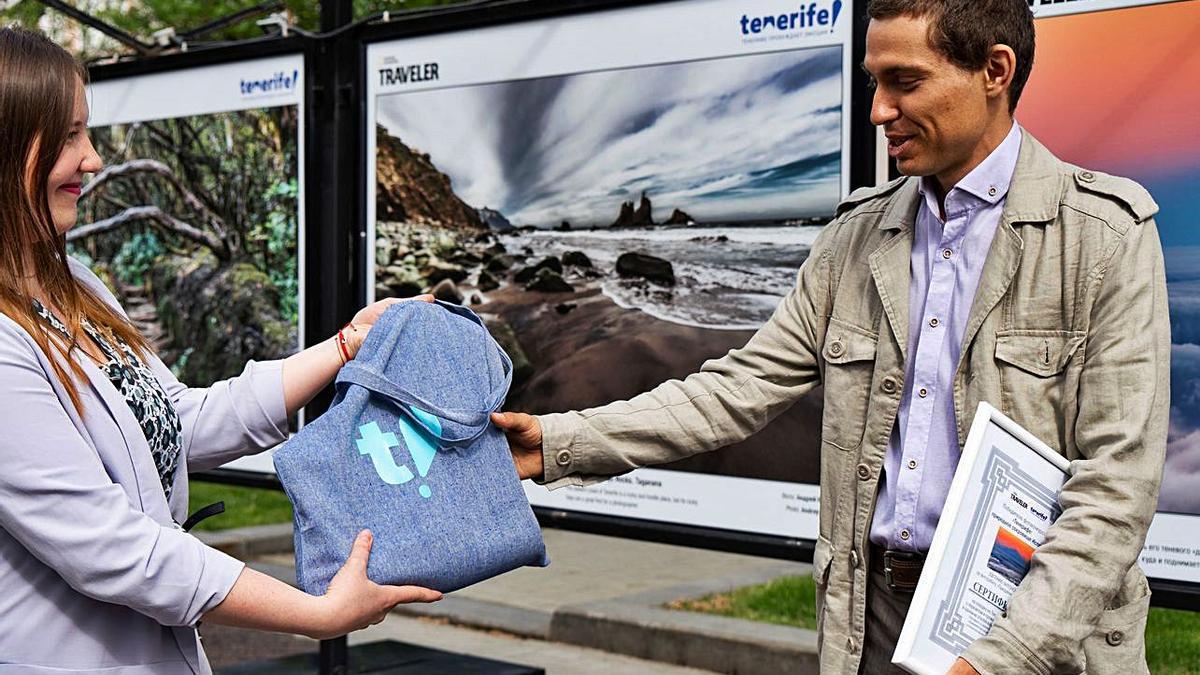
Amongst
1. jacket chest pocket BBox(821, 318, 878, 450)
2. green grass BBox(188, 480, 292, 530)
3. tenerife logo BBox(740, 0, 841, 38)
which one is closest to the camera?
jacket chest pocket BBox(821, 318, 878, 450)

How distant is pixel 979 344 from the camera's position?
8.29 ft

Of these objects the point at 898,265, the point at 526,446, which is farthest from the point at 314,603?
the point at 898,265

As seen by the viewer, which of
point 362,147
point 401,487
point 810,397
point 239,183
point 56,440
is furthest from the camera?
point 239,183

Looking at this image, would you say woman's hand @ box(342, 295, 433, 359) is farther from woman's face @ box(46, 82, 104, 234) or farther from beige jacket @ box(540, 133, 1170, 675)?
woman's face @ box(46, 82, 104, 234)

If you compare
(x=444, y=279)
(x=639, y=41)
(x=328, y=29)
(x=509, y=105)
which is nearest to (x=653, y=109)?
(x=639, y=41)

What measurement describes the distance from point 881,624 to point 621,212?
2.35 meters

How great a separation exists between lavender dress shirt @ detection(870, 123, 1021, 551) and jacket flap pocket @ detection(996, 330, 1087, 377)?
9cm

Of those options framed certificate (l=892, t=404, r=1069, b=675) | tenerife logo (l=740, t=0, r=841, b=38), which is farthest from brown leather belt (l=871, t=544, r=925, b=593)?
tenerife logo (l=740, t=0, r=841, b=38)

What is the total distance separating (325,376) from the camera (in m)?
3.04

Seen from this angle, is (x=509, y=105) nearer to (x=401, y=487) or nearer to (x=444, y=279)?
(x=444, y=279)

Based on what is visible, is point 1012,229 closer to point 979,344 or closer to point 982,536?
point 979,344

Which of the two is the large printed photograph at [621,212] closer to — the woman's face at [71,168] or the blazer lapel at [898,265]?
the blazer lapel at [898,265]

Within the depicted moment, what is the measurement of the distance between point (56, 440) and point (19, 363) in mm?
129

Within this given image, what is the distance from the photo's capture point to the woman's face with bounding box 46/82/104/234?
8.02 feet
